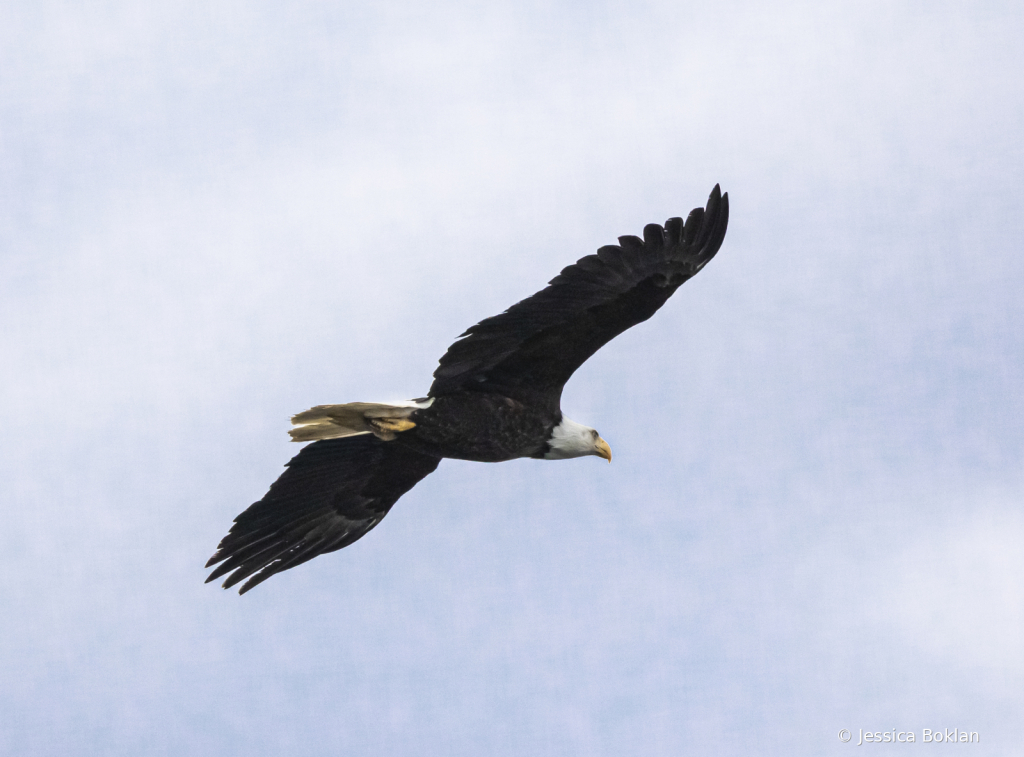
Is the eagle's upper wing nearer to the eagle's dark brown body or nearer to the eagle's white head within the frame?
the eagle's dark brown body

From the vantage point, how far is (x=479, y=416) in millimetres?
12781

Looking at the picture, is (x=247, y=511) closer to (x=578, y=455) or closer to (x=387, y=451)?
(x=387, y=451)

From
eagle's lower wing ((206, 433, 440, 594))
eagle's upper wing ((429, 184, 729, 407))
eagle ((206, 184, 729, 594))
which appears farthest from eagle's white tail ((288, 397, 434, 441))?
eagle's lower wing ((206, 433, 440, 594))

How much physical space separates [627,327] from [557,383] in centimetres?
90

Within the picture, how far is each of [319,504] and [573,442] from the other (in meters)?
2.52

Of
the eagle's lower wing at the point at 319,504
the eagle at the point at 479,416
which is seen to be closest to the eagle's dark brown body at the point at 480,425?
the eagle at the point at 479,416

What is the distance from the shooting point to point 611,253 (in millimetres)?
12008

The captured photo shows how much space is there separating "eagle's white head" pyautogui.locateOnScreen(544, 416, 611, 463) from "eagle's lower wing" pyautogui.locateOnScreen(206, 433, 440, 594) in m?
1.40

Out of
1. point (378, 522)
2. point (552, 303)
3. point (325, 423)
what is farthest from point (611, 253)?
point (378, 522)

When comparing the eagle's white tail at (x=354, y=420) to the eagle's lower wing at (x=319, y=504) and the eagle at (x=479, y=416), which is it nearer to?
the eagle at (x=479, y=416)

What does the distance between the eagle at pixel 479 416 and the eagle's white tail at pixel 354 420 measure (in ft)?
0.04

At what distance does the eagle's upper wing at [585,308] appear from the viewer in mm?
12047

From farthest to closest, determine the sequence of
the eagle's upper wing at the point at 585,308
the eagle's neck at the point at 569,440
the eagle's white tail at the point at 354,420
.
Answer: the eagle's neck at the point at 569,440
the eagle's white tail at the point at 354,420
the eagle's upper wing at the point at 585,308

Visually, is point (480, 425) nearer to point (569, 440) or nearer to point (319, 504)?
point (569, 440)
